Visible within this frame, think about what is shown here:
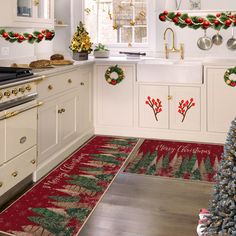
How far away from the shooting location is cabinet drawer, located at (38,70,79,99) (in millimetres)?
3438

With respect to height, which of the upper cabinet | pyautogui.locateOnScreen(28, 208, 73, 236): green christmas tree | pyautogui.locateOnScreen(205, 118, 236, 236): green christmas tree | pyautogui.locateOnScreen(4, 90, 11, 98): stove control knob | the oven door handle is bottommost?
pyautogui.locateOnScreen(28, 208, 73, 236): green christmas tree

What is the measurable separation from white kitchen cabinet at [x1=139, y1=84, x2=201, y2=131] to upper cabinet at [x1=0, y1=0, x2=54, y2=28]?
4.42 ft

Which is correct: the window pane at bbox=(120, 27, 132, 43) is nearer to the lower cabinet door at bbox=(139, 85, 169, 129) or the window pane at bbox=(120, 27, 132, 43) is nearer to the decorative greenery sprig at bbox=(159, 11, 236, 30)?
the lower cabinet door at bbox=(139, 85, 169, 129)

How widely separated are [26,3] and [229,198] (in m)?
2.69

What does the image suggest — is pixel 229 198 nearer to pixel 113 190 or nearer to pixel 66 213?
pixel 66 213

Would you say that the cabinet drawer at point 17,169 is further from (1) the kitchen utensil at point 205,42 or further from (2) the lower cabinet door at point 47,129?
(1) the kitchen utensil at point 205,42

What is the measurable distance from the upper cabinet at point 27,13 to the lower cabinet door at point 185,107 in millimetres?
1565

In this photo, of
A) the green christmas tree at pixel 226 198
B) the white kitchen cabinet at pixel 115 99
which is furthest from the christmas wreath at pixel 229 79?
the green christmas tree at pixel 226 198

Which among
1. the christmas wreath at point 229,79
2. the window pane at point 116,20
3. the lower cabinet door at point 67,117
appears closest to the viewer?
the lower cabinet door at point 67,117

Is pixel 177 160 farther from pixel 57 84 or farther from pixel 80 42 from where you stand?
pixel 80 42

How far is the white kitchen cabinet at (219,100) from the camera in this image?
4445 millimetres

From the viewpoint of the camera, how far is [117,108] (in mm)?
4828

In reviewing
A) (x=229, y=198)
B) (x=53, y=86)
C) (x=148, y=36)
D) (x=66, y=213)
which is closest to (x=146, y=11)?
(x=148, y=36)

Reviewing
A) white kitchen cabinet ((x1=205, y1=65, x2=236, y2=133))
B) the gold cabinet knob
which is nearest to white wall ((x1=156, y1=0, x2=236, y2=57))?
white kitchen cabinet ((x1=205, y1=65, x2=236, y2=133))
